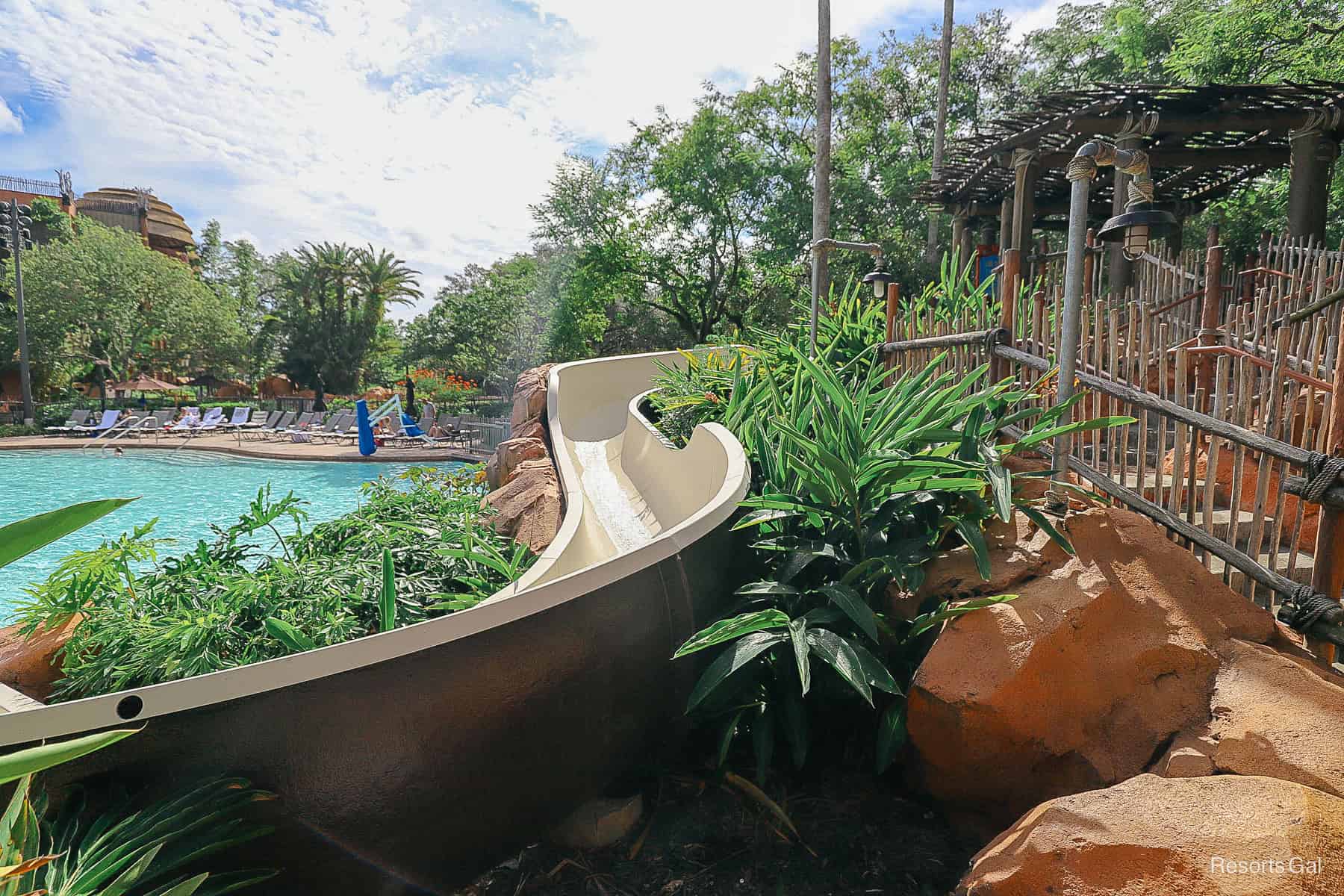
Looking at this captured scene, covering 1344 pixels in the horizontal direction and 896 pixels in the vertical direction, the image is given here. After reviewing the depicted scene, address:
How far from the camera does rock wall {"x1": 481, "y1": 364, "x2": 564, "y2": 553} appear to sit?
18.8 ft

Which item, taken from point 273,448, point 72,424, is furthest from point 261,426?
point 72,424

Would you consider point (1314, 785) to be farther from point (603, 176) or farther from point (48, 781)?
point (603, 176)

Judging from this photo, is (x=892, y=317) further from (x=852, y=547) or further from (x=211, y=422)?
(x=211, y=422)

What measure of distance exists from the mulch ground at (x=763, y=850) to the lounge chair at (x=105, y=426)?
A: 27.0m

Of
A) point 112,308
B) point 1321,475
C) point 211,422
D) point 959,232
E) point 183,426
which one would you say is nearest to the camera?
point 1321,475

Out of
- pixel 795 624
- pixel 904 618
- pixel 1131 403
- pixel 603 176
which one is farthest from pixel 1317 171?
pixel 603 176

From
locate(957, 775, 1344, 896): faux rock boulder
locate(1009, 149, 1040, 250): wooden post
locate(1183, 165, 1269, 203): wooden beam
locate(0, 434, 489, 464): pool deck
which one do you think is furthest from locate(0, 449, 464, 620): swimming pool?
locate(1183, 165, 1269, 203): wooden beam

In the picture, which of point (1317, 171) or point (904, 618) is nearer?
point (904, 618)

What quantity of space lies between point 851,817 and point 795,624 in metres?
0.79

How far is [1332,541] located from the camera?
2.93 m

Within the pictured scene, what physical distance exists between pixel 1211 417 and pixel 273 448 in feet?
69.8

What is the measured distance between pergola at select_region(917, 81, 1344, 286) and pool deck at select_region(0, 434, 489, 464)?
39.4 feet

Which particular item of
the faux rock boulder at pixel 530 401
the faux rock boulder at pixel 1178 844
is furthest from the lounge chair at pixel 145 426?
the faux rock boulder at pixel 1178 844

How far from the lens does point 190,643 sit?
319 cm
